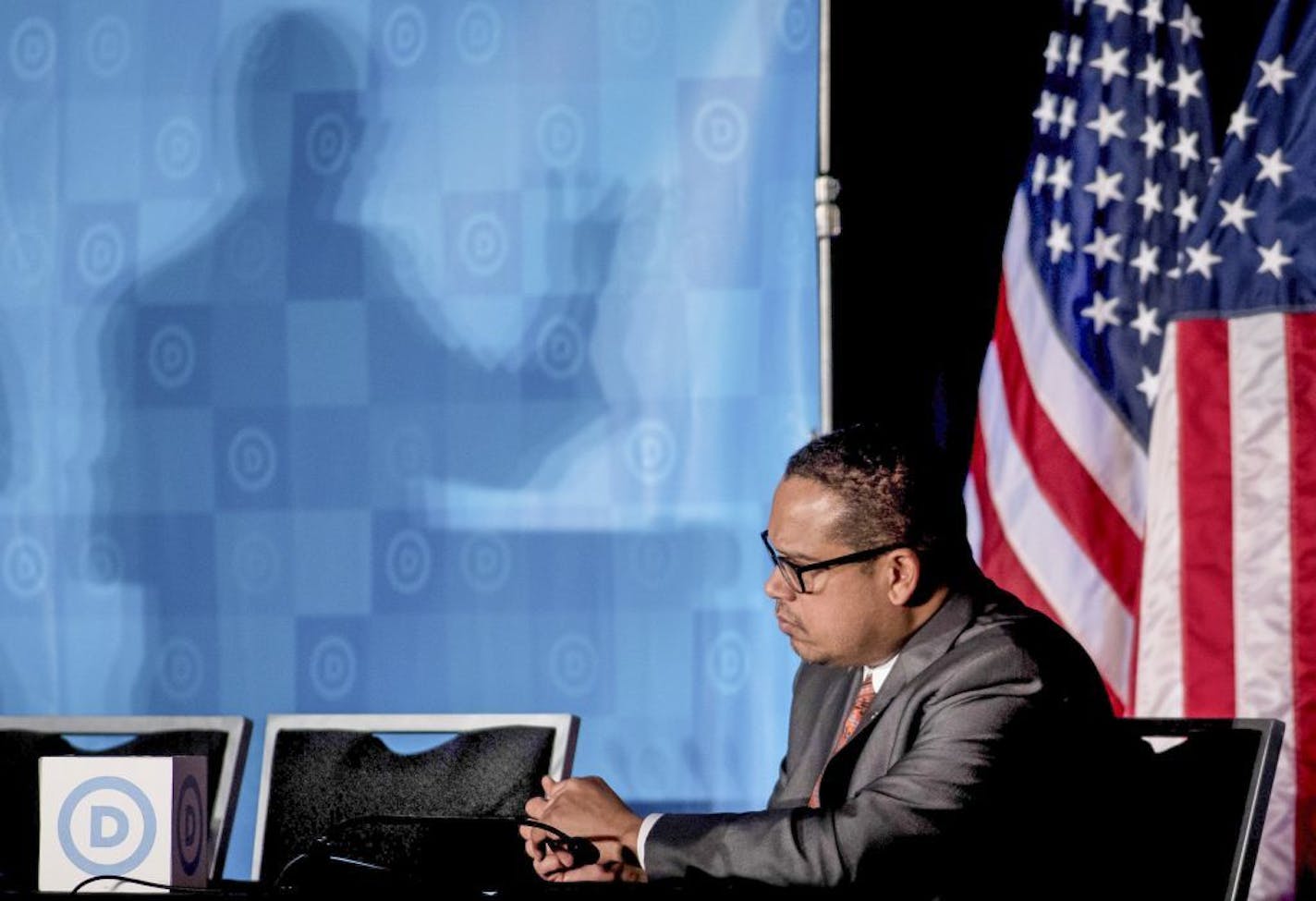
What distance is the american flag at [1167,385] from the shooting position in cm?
312

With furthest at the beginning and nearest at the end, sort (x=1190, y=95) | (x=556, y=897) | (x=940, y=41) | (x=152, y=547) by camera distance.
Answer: (x=152, y=547)
(x=940, y=41)
(x=1190, y=95)
(x=556, y=897)

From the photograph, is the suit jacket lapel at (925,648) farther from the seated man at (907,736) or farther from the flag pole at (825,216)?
the flag pole at (825,216)

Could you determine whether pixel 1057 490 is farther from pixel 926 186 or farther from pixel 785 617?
pixel 785 617

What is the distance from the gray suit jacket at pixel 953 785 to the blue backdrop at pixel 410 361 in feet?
5.85

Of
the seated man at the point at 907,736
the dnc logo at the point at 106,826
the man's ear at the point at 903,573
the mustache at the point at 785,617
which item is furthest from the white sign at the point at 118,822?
the man's ear at the point at 903,573

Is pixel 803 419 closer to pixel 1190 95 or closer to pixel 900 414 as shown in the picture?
pixel 900 414

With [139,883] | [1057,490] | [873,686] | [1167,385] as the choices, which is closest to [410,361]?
[1057,490]

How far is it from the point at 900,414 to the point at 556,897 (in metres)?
2.54

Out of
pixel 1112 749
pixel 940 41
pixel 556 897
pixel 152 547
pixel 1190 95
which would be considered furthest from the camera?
pixel 152 547

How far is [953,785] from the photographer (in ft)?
6.00

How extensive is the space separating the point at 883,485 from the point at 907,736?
1.09ft

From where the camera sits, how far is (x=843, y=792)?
2.09 metres

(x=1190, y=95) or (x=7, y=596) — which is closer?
(x=1190, y=95)

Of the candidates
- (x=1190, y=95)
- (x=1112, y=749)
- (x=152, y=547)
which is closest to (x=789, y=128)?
(x=1190, y=95)
